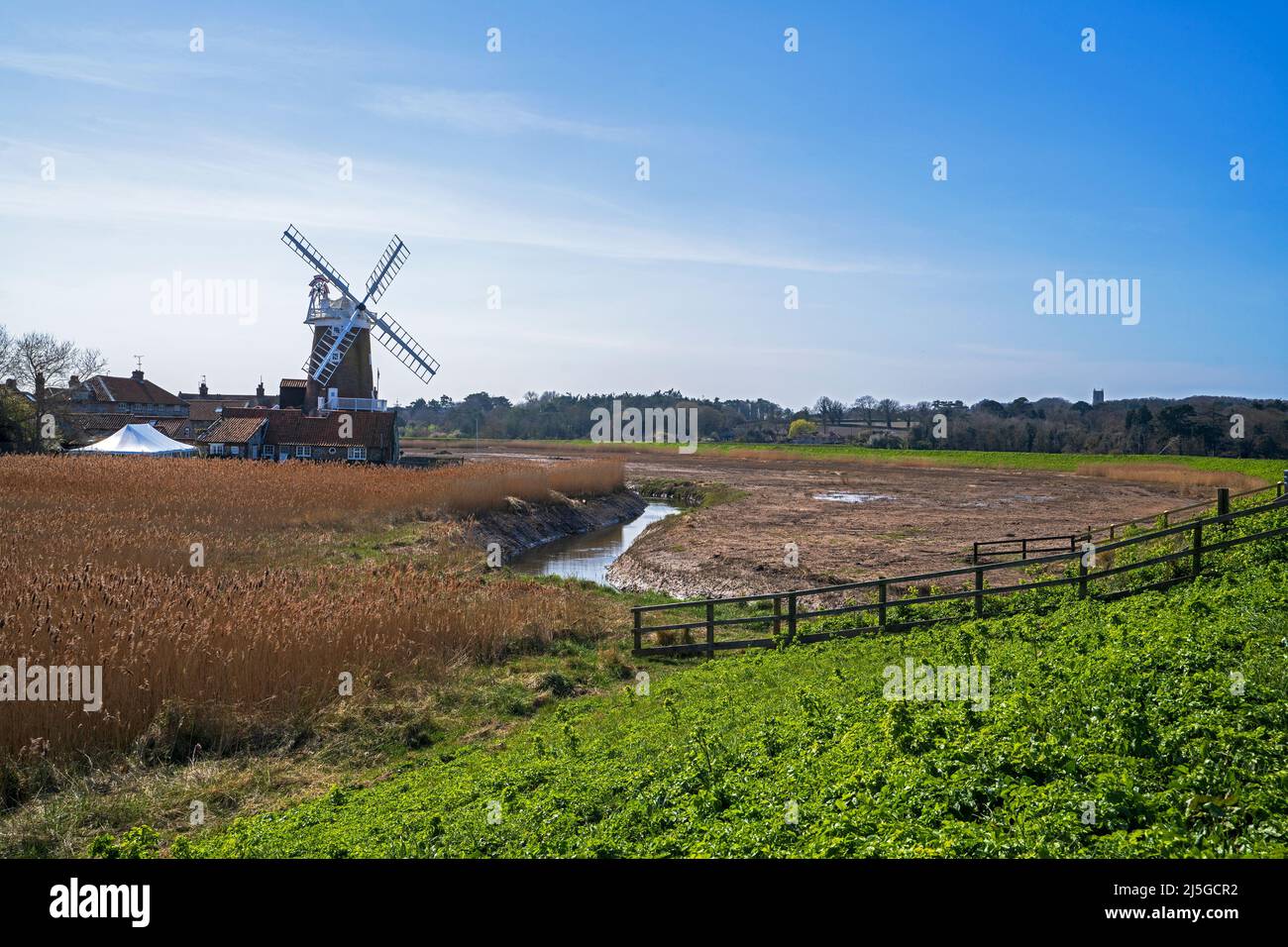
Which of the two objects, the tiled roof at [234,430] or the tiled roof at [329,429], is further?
the tiled roof at [329,429]

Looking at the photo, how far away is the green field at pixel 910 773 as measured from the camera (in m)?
5.85

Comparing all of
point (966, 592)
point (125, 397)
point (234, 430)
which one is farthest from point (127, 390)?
point (966, 592)

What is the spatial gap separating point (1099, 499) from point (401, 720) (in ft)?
175


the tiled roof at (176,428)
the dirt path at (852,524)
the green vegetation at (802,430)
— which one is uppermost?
the green vegetation at (802,430)

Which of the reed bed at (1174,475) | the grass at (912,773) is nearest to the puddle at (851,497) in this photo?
the reed bed at (1174,475)

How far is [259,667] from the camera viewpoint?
13.2 meters

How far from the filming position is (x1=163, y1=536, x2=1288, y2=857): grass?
5.85 meters

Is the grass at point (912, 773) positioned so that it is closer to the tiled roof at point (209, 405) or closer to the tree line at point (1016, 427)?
the tree line at point (1016, 427)

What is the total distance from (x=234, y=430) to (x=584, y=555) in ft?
129

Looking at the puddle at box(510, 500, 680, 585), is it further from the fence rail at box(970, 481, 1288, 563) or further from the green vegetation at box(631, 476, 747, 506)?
the fence rail at box(970, 481, 1288, 563)

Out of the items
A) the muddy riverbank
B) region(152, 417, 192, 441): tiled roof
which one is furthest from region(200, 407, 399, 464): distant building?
the muddy riverbank

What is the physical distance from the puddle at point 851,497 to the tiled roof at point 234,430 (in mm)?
42188
